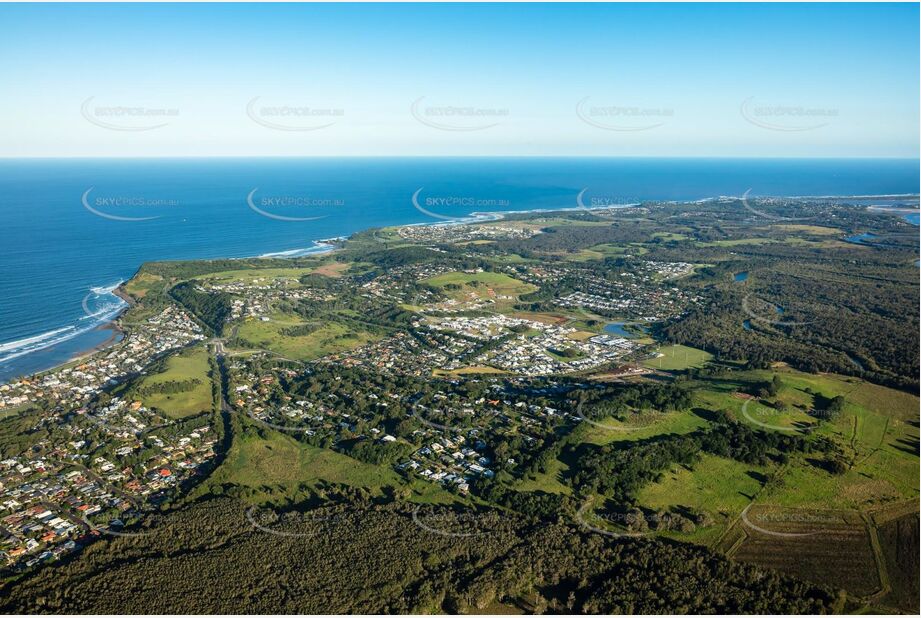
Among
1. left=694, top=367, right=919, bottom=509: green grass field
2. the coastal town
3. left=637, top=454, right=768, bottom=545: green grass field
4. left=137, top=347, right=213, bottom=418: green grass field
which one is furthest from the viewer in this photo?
left=137, top=347, right=213, bottom=418: green grass field

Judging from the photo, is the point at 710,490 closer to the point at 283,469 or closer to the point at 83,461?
the point at 283,469

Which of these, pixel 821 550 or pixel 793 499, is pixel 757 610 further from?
pixel 793 499

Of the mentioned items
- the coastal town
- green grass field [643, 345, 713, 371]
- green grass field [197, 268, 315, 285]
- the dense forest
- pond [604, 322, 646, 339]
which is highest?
green grass field [197, 268, 315, 285]

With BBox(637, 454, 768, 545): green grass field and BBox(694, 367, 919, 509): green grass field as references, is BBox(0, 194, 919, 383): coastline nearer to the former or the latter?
BBox(637, 454, 768, 545): green grass field

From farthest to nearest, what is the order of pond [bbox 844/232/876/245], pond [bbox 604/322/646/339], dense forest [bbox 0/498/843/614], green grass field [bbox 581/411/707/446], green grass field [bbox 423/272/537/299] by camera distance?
1. pond [bbox 844/232/876/245]
2. green grass field [bbox 423/272/537/299]
3. pond [bbox 604/322/646/339]
4. green grass field [bbox 581/411/707/446]
5. dense forest [bbox 0/498/843/614]

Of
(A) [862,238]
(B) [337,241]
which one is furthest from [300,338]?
(A) [862,238]

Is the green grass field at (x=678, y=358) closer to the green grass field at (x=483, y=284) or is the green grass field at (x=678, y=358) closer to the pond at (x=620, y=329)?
the pond at (x=620, y=329)

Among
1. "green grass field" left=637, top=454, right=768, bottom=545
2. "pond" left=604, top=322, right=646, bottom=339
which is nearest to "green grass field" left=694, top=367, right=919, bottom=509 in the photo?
"green grass field" left=637, top=454, right=768, bottom=545
